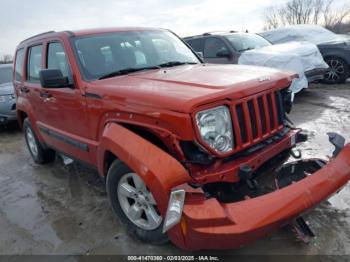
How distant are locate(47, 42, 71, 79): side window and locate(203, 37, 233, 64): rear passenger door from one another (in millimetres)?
4871

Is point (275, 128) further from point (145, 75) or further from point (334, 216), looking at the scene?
point (145, 75)

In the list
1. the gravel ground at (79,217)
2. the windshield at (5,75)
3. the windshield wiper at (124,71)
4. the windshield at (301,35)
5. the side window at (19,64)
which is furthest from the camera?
the windshield at (301,35)

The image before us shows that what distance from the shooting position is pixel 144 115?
2.68 meters

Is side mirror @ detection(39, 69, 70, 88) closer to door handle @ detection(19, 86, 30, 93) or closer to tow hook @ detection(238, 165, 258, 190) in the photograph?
door handle @ detection(19, 86, 30, 93)

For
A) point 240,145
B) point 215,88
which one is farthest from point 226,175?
point 215,88

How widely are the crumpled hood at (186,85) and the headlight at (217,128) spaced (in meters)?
0.11

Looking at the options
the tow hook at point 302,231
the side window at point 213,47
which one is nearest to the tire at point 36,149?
the tow hook at point 302,231

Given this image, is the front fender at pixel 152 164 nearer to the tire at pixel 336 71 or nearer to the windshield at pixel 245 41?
the windshield at pixel 245 41

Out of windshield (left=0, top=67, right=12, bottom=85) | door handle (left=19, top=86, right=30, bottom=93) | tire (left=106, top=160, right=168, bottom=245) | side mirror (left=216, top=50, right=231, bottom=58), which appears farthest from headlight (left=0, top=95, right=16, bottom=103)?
tire (left=106, top=160, right=168, bottom=245)

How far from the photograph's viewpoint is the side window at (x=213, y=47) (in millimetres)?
8479

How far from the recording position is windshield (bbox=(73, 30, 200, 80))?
3.56m

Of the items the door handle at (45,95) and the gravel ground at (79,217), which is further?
the door handle at (45,95)

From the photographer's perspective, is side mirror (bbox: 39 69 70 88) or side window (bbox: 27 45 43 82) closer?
side mirror (bbox: 39 69 70 88)

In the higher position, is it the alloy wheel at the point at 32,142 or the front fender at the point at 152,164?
the front fender at the point at 152,164
